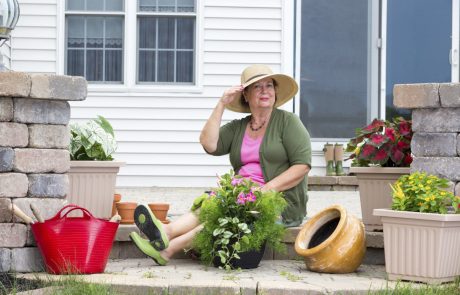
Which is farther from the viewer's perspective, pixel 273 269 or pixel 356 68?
pixel 356 68

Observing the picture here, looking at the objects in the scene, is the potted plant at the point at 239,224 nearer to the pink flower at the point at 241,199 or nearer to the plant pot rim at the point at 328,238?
the pink flower at the point at 241,199

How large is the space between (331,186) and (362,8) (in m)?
1.88

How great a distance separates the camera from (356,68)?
9516mm

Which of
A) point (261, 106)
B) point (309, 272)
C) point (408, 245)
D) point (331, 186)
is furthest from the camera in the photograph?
point (331, 186)

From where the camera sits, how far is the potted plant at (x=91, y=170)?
17.5ft

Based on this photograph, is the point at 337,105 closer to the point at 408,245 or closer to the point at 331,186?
the point at 331,186

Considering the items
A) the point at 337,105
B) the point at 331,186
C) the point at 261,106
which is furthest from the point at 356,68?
the point at 261,106

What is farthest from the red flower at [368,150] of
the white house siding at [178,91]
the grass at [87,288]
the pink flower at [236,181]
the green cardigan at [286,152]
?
the white house siding at [178,91]

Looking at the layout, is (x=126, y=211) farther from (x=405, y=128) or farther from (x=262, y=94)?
(x=405, y=128)

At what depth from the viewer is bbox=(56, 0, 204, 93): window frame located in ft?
29.6

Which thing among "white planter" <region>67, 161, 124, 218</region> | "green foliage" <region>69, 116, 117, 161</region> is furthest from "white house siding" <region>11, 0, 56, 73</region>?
"white planter" <region>67, 161, 124, 218</region>

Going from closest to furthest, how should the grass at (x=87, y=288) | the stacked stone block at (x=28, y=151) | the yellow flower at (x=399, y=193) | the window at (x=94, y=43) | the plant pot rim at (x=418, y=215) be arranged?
the grass at (x=87, y=288) < the plant pot rim at (x=418, y=215) < the yellow flower at (x=399, y=193) < the stacked stone block at (x=28, y=151) < the window at (x=94, y=43)

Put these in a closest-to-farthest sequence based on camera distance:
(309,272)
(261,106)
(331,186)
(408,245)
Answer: (408,245)
(309,272)
(261,106)
(331,186)

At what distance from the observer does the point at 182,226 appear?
5.05 meters
